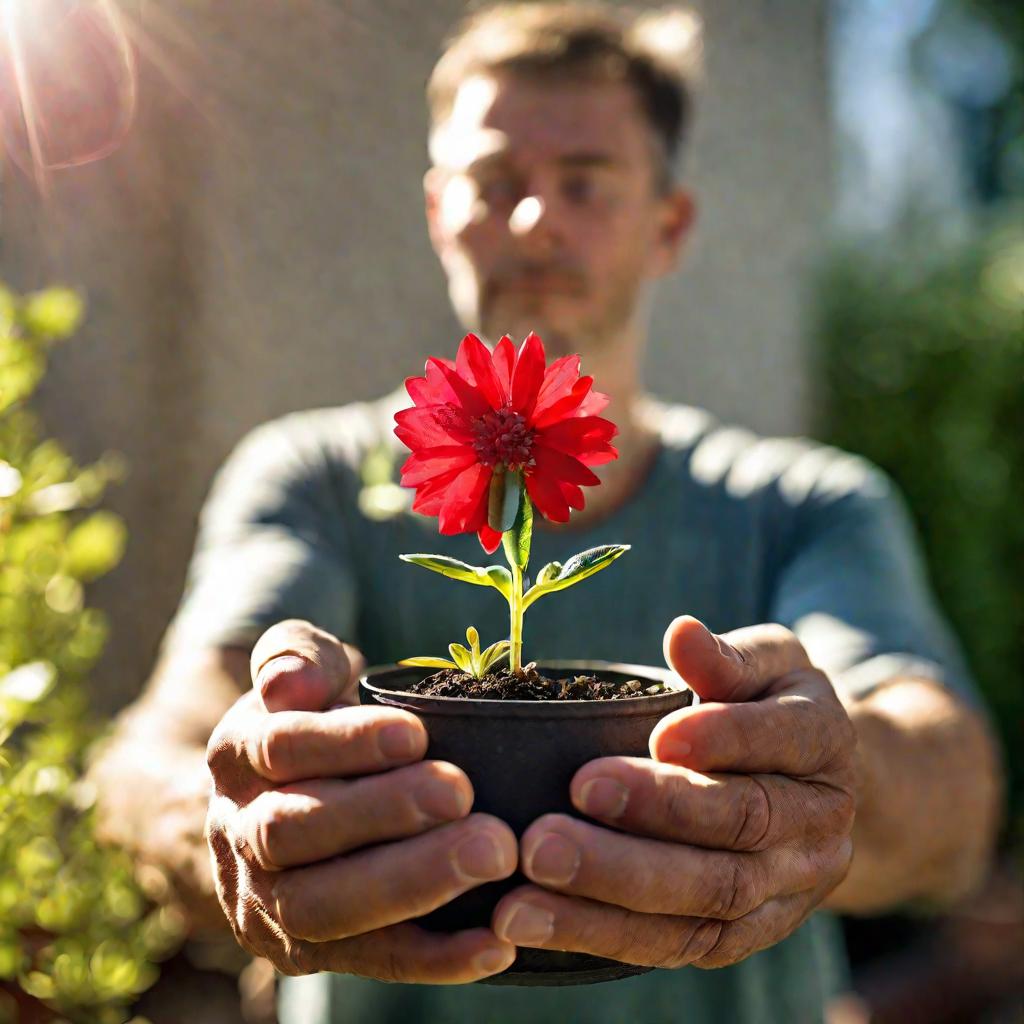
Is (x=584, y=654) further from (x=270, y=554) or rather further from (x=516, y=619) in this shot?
(x=516, y=619)

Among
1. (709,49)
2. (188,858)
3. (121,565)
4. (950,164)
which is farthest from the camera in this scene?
(950,164)

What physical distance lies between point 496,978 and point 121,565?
2.13 meters

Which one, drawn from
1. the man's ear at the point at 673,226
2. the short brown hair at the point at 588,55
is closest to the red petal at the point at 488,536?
the short brown hair at the point at 588,55

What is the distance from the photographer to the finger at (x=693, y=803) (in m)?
0.70

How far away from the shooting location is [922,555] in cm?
426

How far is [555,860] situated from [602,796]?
0.17 ft

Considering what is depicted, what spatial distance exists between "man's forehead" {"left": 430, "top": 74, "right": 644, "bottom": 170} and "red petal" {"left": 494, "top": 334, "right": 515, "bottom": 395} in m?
1.08

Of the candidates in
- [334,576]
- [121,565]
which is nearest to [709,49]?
[121,565]

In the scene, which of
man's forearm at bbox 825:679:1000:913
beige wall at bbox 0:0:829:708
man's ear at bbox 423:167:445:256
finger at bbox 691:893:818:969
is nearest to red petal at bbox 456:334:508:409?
finger at bbox 691:893:818:969

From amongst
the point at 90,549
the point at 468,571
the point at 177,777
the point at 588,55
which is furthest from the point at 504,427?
the point at 588,55

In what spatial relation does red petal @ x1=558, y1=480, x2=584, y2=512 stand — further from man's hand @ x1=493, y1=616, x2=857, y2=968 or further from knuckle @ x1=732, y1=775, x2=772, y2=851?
knuckle @ x1=732, y1=775, x2=772, y2=851

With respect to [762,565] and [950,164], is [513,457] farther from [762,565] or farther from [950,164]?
[950,164]

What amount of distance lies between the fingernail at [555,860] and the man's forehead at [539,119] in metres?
1.35

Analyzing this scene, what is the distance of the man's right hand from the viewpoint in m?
0.68
